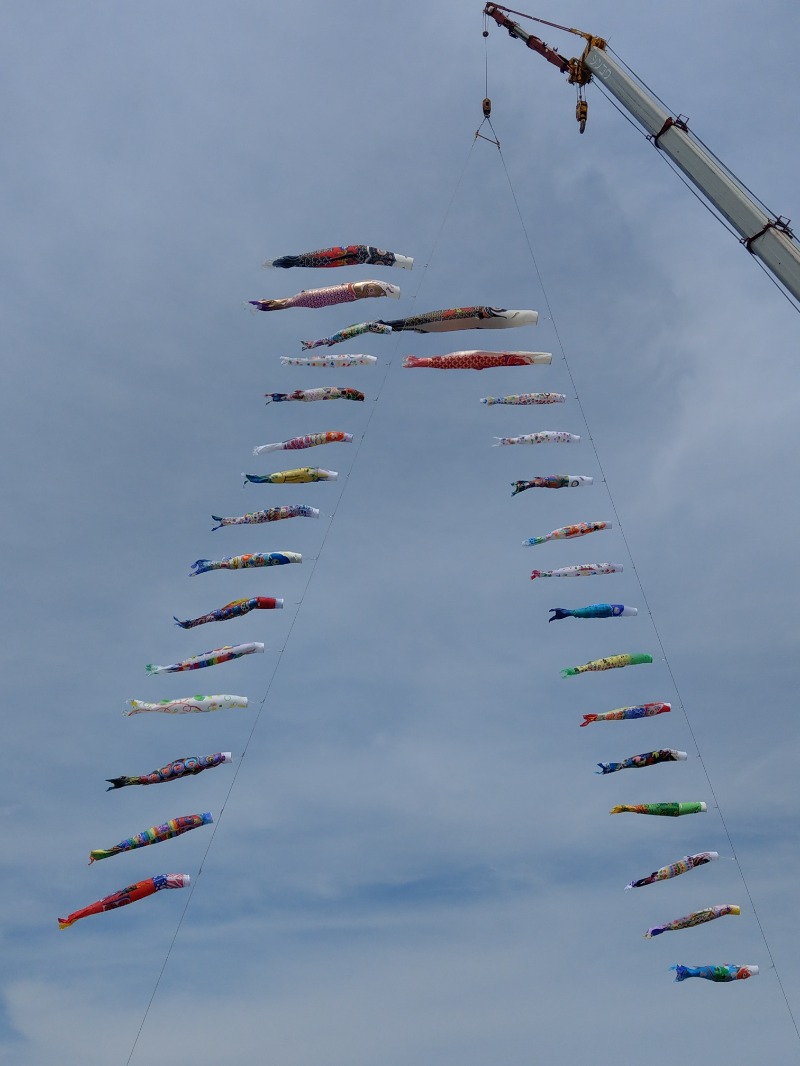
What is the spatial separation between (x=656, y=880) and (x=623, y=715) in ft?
33.6

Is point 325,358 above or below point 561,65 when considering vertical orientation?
below

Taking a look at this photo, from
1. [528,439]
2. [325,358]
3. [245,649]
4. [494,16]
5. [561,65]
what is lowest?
[245,649]

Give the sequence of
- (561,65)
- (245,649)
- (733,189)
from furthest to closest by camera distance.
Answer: (561,65) → (245,649) → (733,189)

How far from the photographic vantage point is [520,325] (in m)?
67.1

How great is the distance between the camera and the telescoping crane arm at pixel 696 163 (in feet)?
182

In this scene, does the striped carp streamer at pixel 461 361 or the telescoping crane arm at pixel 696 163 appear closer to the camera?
the telescoping crane arm at pixel 696 163

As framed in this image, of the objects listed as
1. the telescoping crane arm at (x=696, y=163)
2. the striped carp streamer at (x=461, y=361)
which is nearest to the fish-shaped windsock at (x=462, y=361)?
the striped carp streamer at (x=461, y=361)

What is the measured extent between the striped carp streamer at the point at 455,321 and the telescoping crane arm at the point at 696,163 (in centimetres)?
1238

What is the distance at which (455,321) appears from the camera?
6656 centimetres

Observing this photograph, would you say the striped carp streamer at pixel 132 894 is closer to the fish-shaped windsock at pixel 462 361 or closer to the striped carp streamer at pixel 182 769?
the striped carp streamer at pixel 182 769

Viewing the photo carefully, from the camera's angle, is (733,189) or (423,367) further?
(423,367)

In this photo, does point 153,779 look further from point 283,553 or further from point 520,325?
point 520,325

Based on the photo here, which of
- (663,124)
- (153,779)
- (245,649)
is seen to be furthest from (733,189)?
(153,779)

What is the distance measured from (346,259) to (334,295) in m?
2.33
